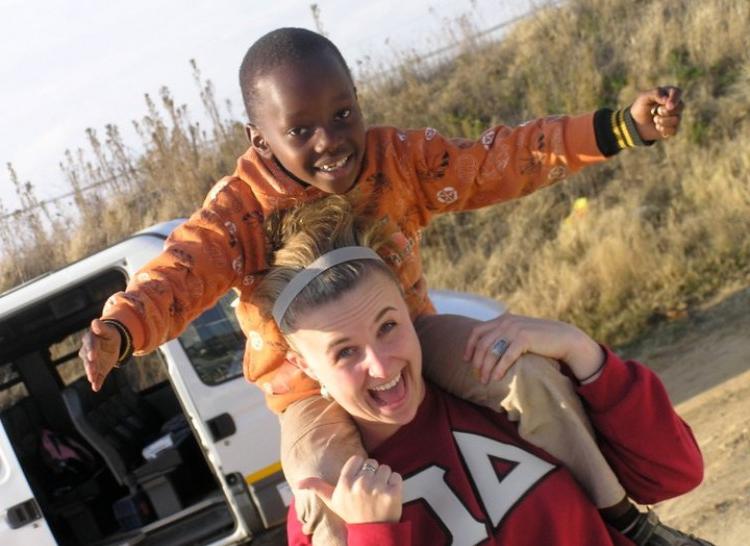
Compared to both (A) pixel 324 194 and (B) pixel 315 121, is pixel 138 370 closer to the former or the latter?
(A) pixel 324 194

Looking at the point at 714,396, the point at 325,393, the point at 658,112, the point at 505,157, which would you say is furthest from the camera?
the point at 714,396

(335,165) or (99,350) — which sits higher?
(335,165)

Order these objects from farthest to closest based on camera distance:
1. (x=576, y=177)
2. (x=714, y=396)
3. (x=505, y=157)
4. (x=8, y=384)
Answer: (x=576, y=177), (x=8, y=384), (x=714, y=396), (x=505, y=157)

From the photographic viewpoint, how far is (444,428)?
2100mm

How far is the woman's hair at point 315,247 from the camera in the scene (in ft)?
6.91

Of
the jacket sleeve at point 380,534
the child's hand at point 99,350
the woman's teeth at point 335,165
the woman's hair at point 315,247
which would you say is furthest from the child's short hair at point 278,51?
the jacket sleeve at point 380,534

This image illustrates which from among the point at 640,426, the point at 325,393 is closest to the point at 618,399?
the point at 640,426

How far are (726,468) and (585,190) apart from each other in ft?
19.9

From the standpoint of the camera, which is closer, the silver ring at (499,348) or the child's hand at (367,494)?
the child's hand at (367,494)

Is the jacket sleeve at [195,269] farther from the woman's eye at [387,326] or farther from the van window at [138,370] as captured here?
the van window at [138,370]

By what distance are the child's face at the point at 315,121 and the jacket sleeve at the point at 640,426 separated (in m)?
0.94

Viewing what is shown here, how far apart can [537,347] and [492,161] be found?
3.00 ft

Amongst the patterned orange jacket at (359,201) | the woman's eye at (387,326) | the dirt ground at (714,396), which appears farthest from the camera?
the dirt ground at (714,396)

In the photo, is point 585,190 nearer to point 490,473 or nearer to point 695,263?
point 695,263
